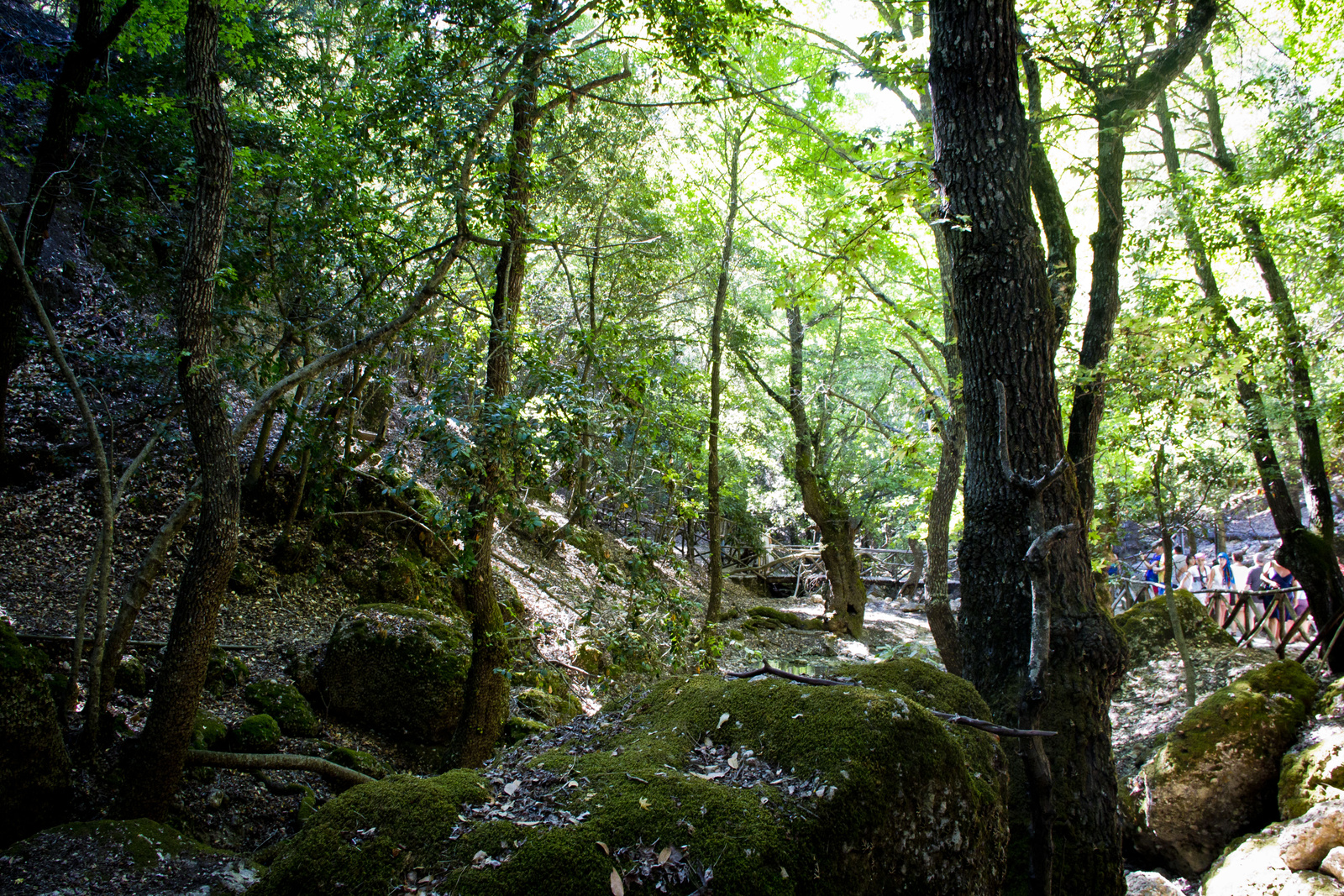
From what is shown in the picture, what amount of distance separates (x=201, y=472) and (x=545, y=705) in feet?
13.0

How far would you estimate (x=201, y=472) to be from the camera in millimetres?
3775

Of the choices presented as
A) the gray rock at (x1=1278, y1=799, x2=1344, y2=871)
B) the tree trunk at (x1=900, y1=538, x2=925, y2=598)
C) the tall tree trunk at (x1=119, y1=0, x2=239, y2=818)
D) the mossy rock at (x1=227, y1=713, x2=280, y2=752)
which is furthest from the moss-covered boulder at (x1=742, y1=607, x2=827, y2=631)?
the tall tree trunk at (x1=119, y1=0, x2=239, y2=818)

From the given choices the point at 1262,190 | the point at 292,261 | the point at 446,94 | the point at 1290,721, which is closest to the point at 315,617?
the point at 292,261

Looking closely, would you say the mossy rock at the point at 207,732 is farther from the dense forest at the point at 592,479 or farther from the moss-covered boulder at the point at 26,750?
the moss-covered boulder at the point at 26,750

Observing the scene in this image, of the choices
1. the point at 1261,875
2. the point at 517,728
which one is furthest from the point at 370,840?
the point at 1261,875

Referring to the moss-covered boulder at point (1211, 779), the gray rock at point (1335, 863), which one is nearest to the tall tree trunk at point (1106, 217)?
the gray rock at point (1335, 863)

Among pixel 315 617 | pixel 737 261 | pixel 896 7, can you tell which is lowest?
pixel 315 617

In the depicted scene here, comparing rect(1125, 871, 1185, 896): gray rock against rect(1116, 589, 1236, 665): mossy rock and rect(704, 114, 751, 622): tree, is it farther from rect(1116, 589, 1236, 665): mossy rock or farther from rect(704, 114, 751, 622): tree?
rect(704, 114, 751, 622): tree

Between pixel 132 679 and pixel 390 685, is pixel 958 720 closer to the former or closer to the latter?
pixel 390 685

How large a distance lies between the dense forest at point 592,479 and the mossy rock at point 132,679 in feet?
0.09

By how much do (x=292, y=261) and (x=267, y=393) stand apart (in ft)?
7.60

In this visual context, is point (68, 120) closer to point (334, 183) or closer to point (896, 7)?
point (334, 183)

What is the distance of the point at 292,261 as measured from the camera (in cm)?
576

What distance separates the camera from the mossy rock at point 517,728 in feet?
18.9
